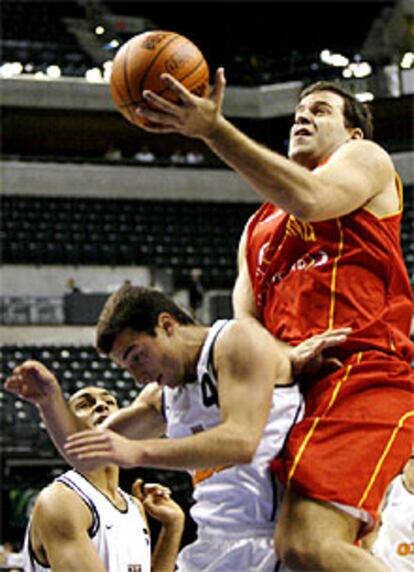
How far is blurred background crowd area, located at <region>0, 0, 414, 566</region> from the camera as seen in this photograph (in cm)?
1698

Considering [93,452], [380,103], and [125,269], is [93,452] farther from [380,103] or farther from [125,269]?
[380,103]

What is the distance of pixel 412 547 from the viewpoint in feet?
19.3

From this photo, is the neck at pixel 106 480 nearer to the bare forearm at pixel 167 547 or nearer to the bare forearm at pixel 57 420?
the bare forearm at pixel 167 547

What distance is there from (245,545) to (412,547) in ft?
8.44

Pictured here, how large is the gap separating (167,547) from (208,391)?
188cm

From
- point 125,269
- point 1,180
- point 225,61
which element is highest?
point 225,61

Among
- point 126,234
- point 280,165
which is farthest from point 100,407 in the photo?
point 126,234

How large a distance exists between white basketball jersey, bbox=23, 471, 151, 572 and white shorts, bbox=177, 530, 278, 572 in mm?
1305

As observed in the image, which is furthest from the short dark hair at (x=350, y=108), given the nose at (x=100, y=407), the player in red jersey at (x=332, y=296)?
the nose at (x=100, y=407)

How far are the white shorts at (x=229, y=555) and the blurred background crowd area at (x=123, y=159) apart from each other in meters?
12.4

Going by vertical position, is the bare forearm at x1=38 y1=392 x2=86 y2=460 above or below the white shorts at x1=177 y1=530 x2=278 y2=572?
above

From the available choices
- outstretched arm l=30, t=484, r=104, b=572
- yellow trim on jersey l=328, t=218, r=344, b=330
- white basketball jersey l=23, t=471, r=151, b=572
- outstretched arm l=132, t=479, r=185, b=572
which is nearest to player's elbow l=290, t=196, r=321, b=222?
yellow trim on jersey l=328, t=218, r=344, b=330

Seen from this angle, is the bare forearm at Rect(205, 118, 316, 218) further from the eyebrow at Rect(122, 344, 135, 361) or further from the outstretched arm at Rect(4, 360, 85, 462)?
the outstretched arm at Rect(4, 360, 85, 462)

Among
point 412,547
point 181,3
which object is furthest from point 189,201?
point 412,547
